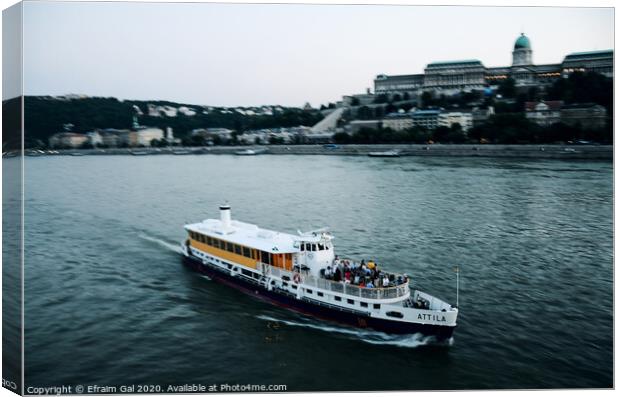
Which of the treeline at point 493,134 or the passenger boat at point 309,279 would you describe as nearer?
the passenger boat at point 309,279

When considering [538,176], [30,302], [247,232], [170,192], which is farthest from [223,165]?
[30,302]

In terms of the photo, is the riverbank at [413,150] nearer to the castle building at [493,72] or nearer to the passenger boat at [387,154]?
the passenger boat at [387,154]

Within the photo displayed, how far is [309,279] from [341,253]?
127 inches

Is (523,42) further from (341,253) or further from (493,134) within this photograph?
(493,134)

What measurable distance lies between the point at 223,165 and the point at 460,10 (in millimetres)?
23510

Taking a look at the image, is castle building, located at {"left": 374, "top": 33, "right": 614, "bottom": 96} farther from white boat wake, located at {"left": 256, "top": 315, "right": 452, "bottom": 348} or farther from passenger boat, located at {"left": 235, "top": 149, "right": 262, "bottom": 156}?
passenger boat, located at {"left": 235, "top": 149, "right": 262, "bottom": 156}

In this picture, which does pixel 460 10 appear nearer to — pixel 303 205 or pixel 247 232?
pixel 247 232

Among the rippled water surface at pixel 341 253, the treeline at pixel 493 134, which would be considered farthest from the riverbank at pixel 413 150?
the rippled water surface at pixel 341 253

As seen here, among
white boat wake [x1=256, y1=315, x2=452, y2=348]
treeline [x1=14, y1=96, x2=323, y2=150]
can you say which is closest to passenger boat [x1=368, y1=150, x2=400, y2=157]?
treeline [x1=14, y1=96, x2=323, y2=150]

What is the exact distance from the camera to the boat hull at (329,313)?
9.67 metres

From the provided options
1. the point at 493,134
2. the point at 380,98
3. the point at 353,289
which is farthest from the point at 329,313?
the point at 493,134

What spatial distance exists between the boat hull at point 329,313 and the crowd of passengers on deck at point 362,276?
508 millimetres

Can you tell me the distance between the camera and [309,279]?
1087 centimetres

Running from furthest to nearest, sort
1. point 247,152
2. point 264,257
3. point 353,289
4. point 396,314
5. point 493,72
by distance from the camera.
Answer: point 247,152
point 493,72
point 264,257
point 353,289
point 396,314
